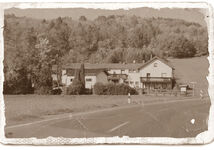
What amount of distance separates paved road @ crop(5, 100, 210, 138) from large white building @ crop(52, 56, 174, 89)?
23 cm

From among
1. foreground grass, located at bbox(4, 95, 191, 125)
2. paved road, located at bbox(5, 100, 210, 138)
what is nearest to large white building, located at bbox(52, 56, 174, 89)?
foreground grass, located at bbox(4, 95, 191, 125)

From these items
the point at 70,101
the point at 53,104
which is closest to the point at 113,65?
the point at 70,101

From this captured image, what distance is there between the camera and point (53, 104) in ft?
71.3

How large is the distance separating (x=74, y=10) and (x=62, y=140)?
3.61 ft

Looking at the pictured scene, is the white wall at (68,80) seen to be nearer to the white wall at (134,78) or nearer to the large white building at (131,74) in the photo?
the large white building at (131,74)

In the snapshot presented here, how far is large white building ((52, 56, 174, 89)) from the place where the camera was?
854 inches

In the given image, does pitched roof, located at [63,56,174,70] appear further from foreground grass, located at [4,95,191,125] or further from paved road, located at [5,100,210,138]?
paved road, located at [5,100,210,138]

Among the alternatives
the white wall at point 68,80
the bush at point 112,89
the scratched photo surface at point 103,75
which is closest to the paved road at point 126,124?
the scratched photo surface at point 103,75

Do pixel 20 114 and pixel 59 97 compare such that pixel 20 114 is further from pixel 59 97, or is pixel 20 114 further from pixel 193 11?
pixel 193 11

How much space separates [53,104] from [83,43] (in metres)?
0.58

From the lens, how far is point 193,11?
2166 centimetres

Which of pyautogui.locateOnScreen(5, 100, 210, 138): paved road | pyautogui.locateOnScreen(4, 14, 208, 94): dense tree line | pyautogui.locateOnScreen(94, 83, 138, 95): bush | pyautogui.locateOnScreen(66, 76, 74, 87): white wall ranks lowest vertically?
pyautogui.locateOnScreen(5, 100, 210, 138): paved road

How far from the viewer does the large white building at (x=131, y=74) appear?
21.7 m

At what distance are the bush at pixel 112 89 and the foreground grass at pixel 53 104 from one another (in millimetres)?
34
